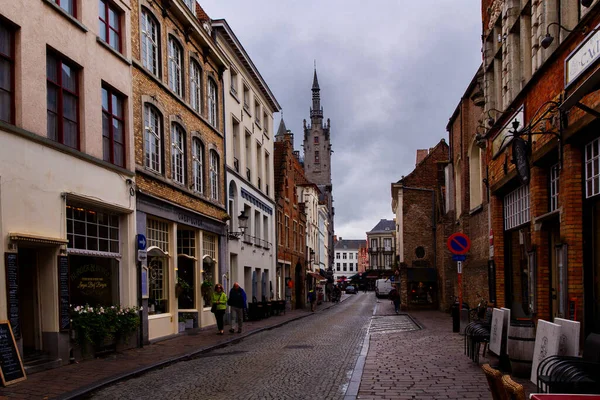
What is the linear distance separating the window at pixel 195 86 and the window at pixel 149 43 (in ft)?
10.8

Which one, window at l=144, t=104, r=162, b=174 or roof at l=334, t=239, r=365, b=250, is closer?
window at l=144, t=104, r=162, b=174

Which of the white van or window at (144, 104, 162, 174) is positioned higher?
window at (144, 104, 162, 174)

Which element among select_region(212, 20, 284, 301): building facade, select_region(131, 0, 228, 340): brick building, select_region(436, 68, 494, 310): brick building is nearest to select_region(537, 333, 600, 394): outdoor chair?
select_region(436, 68, 494, 310): brick building

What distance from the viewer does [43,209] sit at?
1231 centimetres

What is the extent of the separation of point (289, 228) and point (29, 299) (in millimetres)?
30821

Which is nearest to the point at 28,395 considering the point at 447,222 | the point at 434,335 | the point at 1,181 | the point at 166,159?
the point at 1,181

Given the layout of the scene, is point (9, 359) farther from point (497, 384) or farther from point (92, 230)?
point (497, 384)

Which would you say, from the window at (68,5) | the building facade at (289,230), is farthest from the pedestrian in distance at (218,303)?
the building facade at (289,230)

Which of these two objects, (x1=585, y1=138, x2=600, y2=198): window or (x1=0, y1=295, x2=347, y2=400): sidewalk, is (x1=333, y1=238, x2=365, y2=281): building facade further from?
(x1=585, y1=138, x2=600, y2=198): window

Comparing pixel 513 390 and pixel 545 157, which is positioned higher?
pixel 545 157

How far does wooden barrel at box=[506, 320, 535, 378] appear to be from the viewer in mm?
9164

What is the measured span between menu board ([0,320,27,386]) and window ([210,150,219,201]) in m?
14.2

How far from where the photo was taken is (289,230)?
43094mm

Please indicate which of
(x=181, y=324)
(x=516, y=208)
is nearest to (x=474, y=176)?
(x=516, y=208)
